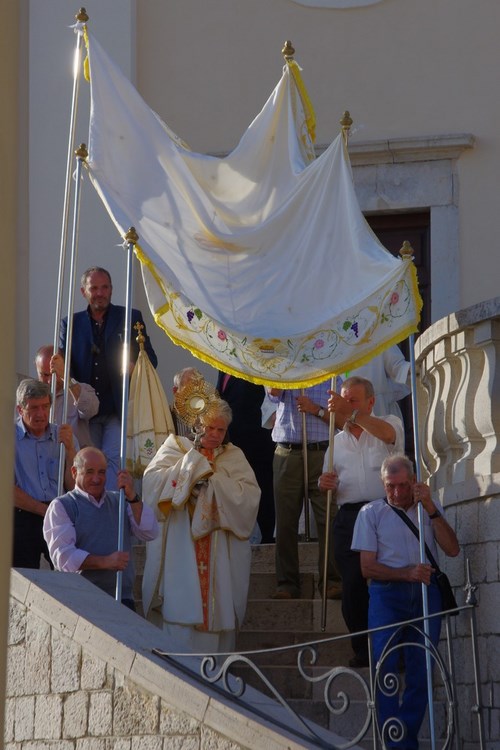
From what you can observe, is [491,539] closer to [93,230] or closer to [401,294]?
[401,294]

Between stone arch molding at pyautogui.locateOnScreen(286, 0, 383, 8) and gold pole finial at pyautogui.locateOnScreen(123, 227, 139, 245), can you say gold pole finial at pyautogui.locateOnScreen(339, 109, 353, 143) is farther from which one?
stone arch molding at pyautogui.locateOnScreen(286, 0, 383, 8)

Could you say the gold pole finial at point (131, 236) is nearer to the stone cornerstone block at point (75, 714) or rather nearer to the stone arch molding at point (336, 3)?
the stone cornerstone block at point (75, 714)

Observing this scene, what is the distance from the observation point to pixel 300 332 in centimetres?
923

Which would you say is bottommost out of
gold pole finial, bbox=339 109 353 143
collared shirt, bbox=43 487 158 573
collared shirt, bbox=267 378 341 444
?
collared shirt, bbox=43 487 158 573

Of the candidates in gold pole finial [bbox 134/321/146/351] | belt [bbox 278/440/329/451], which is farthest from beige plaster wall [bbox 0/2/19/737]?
gold pole finial [bbox 134/321/146/351]

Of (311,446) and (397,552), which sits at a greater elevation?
(311,446)

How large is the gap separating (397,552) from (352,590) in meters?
0.43

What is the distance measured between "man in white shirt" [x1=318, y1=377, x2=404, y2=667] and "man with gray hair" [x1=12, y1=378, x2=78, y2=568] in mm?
1473

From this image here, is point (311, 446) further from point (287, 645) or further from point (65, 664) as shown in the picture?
point (65, 664)

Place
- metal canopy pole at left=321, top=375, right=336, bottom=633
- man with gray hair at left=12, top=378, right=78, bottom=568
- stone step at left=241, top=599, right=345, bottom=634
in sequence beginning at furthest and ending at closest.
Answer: stone step at left=241, top=599, right=345, bottom=634 → metal canopy pole at left=321, top=375, right=336, bottom=633 → man with gray hair at left=12, top=378, right=78, bottom=568

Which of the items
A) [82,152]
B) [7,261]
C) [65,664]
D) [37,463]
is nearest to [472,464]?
[37,463]

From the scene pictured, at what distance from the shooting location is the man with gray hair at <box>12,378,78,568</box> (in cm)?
920

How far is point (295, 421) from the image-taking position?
33.5 ft

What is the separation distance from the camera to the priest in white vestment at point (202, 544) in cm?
937
